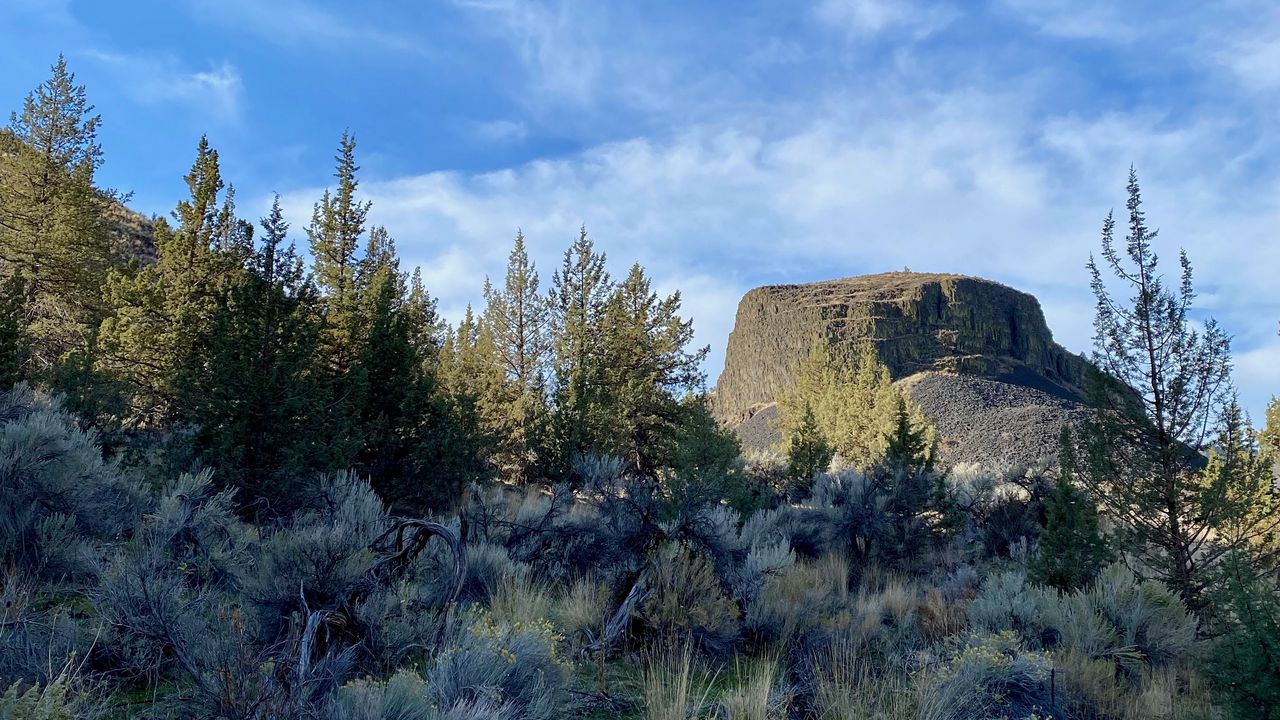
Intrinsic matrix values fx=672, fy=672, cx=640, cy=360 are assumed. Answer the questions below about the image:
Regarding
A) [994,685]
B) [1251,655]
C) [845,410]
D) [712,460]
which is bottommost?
[994,685]

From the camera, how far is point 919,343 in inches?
4131

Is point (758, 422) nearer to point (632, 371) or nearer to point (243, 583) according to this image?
point (632, 371)

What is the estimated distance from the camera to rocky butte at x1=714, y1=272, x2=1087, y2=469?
3221 inches

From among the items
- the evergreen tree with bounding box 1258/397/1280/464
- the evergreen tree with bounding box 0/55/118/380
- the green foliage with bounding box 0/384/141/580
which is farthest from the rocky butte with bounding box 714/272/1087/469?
the green foliage with bounding box 0/384/141/580

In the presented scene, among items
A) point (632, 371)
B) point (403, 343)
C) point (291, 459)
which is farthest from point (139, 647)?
point (632, 371)

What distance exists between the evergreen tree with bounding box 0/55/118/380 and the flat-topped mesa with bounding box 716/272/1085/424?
8123 centimetres

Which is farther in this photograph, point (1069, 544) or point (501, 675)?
point (1069, 544)

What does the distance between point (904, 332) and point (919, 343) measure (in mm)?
3379

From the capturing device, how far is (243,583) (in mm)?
4906

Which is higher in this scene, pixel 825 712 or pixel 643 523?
pixel 643 523

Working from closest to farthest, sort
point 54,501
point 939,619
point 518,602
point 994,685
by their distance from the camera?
point 994,685 < point 518,602 < point 54,501 < point 939,619

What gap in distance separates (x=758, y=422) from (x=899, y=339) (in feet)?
90.3

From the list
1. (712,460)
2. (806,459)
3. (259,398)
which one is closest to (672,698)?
(259,398)

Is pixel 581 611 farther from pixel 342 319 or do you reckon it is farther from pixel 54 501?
pixel 342 319
